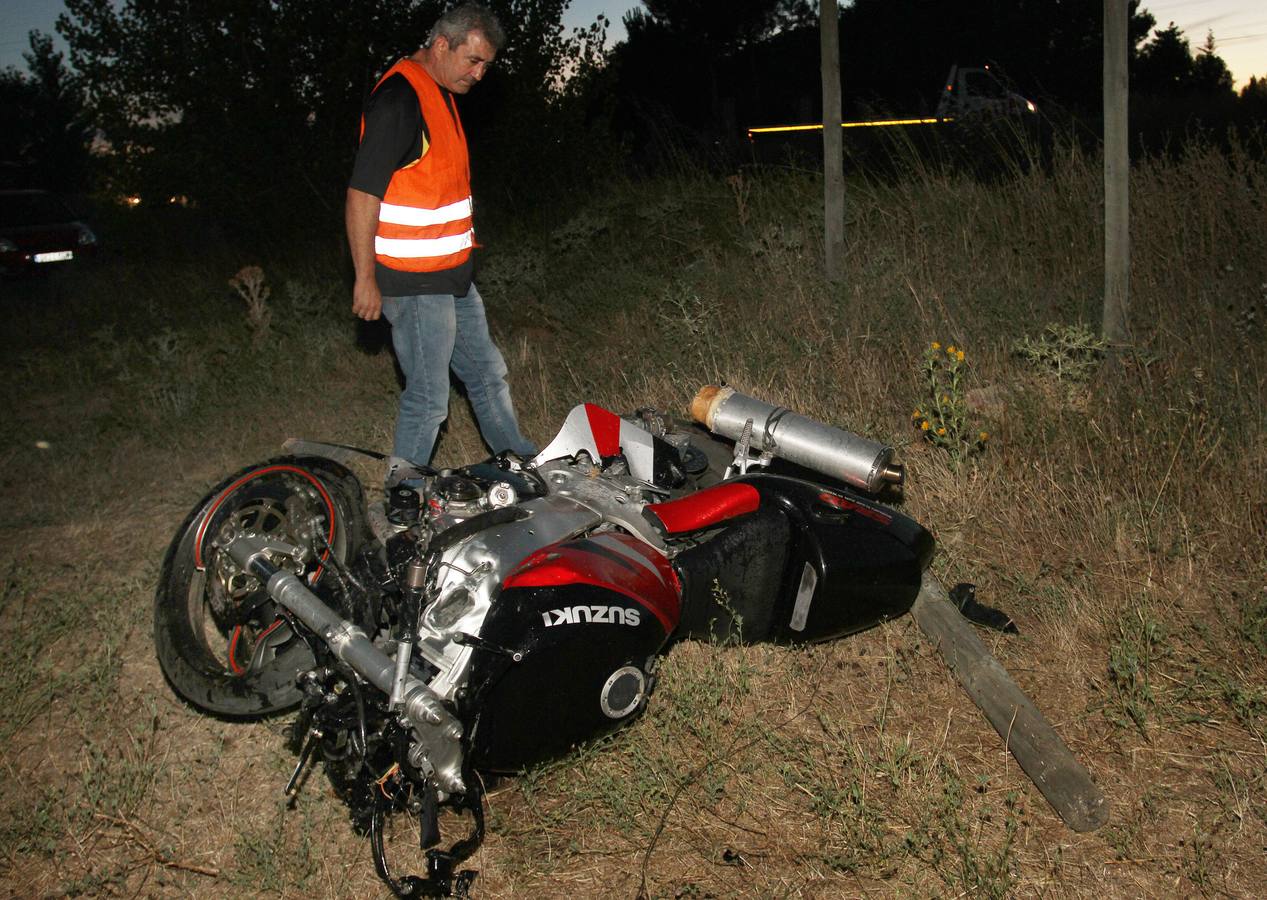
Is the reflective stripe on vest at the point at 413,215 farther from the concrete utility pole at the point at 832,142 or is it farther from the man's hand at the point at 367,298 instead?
the concrete utility pole at the point at 832,142

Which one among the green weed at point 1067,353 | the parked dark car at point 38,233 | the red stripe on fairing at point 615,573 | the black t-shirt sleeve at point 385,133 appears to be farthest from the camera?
the parked dark car at point 38,233

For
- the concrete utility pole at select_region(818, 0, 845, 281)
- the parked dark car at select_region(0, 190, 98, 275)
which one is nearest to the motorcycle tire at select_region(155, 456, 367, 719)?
the concrete utility pole at select_region(818, 0, 845, 281)

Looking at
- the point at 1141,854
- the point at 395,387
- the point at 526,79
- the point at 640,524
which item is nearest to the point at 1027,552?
the point at 1141,854

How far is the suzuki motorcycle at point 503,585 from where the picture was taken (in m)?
2.83

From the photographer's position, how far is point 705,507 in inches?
136

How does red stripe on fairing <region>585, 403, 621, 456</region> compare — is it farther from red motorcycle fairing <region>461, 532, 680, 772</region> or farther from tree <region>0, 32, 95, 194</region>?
tree <region>0, 32, 95, 194</region>

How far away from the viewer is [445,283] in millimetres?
4672

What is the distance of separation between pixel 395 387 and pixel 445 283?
3.18m

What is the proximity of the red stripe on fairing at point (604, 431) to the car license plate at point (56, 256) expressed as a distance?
1348cm

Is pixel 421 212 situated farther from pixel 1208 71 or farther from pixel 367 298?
pixel 1208 71

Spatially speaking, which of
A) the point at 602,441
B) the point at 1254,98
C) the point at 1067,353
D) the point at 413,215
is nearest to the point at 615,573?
the point at 602,441

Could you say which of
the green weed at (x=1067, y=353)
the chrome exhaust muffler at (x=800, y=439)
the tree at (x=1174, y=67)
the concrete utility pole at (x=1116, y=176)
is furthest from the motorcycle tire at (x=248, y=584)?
the tree at (x=1174, y=67)

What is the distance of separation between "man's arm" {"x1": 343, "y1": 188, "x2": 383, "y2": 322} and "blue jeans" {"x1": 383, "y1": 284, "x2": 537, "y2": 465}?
0.51 ft

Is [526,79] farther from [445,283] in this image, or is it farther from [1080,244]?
[445,283]
